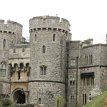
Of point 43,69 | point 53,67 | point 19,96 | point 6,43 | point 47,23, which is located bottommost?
point 19,96

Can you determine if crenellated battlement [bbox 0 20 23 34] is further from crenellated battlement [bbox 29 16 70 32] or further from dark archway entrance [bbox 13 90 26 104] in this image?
dark archway entrance [bbox 13 90 26 104]

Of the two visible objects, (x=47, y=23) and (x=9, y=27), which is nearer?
(x=47, y=23)

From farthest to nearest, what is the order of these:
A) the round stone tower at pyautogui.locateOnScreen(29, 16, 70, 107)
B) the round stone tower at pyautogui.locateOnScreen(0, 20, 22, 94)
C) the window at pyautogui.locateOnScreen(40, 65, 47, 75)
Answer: the round stone tower at pyautogui.locateOnScreen(0, 20, 22, 94) → the window at pyautogui.locateOnScreen(40, 65, 47, 75) → the round stone tower at pyautogui.locateOnScreen(29, 16, 70, 107)

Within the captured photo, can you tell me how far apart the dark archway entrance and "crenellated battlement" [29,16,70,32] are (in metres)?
10.2

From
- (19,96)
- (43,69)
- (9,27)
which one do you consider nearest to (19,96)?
(19,96)

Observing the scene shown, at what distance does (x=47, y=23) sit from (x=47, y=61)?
5511mm

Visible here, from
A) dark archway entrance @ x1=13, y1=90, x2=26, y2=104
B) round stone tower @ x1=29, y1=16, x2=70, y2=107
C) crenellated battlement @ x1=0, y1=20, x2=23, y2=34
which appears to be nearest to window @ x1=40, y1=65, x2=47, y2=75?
round stone tower @ x1=29, y1=16, x2=70, y2=107

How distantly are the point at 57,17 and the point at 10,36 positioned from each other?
29.8 ft

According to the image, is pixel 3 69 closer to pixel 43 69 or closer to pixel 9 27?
pixel 9 27

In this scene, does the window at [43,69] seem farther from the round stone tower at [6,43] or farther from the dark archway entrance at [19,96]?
the round stone tower at [6,43]

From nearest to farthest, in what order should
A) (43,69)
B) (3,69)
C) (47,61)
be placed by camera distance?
1. (47,61)
2. (43,69)
3. (3,69)

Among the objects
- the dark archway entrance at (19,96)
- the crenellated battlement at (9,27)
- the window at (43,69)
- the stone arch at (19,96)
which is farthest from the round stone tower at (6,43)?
the window at (43,69)

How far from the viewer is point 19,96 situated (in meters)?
70.5

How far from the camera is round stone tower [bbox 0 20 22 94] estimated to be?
68750mm
